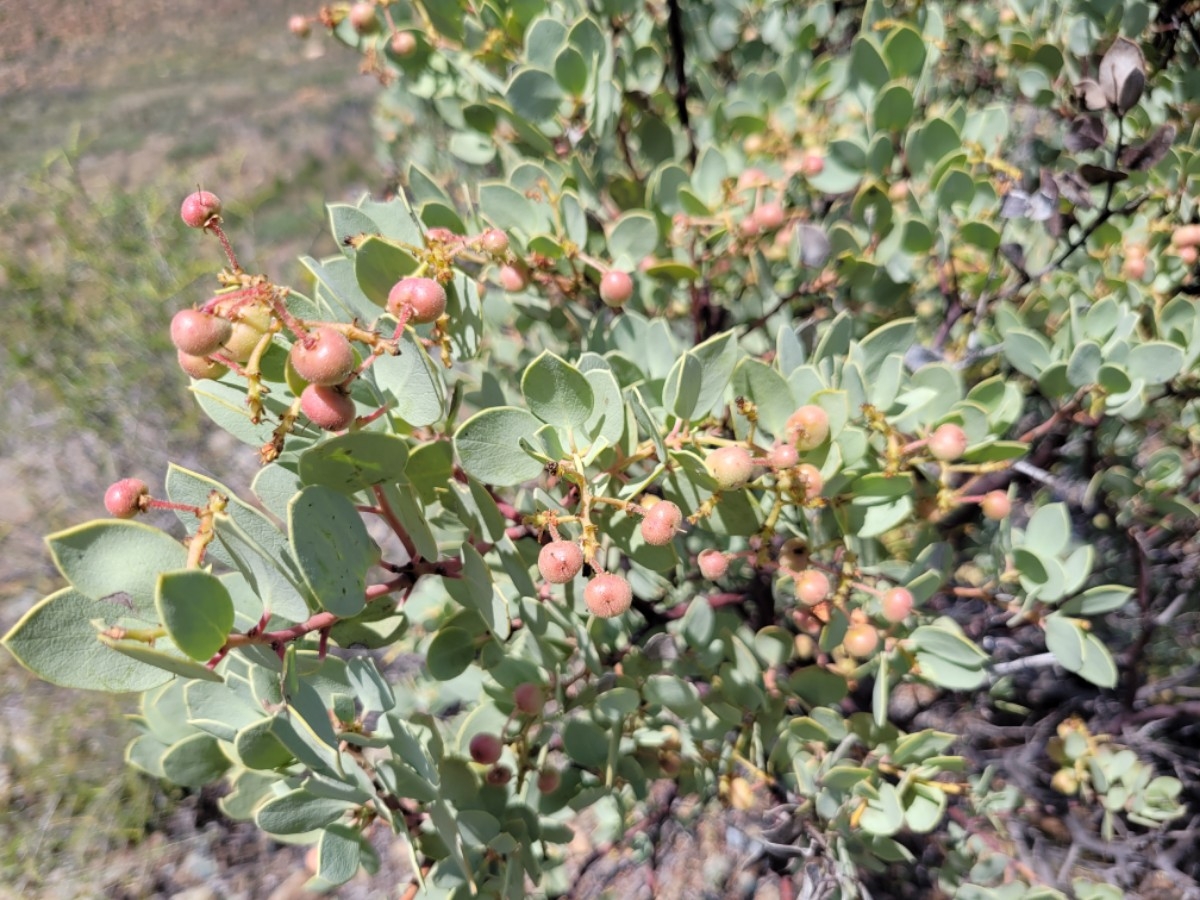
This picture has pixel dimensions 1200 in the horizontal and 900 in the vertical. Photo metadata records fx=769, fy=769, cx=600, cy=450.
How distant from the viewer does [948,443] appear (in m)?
0.90

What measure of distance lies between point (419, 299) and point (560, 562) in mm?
261

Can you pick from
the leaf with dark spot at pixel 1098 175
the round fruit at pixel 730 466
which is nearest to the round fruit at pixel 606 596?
the round fruit at pixel 730 466

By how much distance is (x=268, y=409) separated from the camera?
745 millimetres

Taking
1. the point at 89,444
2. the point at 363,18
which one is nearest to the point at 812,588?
the point at 363,18

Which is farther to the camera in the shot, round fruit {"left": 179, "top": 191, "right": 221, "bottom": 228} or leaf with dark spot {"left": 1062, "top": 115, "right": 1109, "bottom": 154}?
leaf with dark spot {"left": 1062, "top": 115, "right": 1109, "bottom": 154}

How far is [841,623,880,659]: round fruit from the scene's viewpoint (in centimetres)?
105

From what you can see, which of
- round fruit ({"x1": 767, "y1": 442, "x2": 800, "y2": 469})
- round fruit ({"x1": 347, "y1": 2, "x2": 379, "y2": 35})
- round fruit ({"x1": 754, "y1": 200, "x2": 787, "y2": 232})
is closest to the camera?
round fruit ({"x1": 767, "y1": 442, "x2": 800, "y2": 469})

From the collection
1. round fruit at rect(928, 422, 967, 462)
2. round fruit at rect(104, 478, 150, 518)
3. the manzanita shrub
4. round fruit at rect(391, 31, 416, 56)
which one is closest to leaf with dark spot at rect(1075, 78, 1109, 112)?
the manzanita shrub

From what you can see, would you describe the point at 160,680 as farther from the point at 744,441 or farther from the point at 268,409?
the point at 744,441

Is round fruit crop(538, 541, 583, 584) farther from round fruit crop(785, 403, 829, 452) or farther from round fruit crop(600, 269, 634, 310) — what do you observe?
round fruit crop(600, 269, 634, 310)

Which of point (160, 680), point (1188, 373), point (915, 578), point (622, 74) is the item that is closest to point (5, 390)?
point (622, 74)

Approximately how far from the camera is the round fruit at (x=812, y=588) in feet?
3.13

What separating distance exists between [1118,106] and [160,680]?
133 cm

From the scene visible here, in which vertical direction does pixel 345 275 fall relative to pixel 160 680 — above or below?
above
